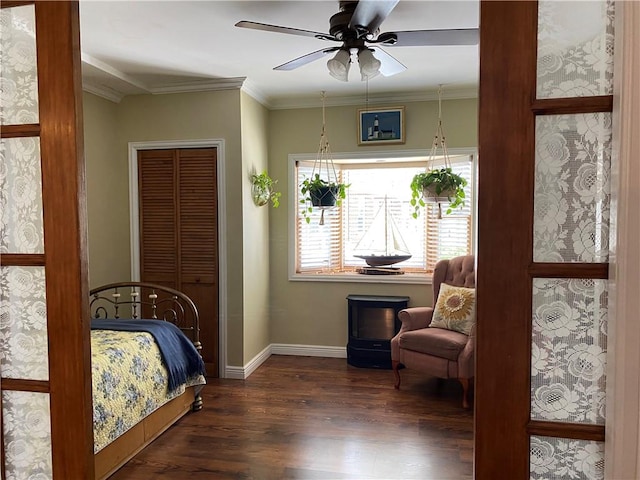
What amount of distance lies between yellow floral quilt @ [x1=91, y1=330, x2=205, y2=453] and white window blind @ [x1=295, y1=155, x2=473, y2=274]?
7.35 ft

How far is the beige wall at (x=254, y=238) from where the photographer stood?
4.38 m

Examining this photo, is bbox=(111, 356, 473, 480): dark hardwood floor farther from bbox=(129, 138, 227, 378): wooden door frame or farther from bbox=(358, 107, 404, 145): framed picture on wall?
bbox=(358, 107, 404, 145): framed picture on wall

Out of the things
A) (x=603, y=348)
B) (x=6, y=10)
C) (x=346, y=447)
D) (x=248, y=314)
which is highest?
(x=6, y=10)

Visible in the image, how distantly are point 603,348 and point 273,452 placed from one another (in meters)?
2.49

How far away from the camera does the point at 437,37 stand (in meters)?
2.53

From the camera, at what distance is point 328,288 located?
5.01m

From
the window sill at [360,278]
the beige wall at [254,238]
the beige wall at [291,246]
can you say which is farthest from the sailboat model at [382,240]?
the beige wall at [254,238]

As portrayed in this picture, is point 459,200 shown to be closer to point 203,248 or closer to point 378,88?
point 378,88

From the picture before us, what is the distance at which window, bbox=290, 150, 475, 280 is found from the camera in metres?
4.96

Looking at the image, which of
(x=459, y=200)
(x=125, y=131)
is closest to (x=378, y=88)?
(x=459, y=200)

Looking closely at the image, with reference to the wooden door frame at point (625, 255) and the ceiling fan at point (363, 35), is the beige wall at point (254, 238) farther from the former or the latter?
the wooden door frame at point (625, 255)

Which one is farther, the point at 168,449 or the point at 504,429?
the point at 168,449

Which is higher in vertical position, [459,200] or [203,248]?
[459,200]

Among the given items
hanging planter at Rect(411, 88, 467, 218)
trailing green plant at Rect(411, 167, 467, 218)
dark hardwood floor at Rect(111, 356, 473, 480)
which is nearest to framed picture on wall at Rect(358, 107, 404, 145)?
hanging planter at Rect(411, 88, 467, 218)
